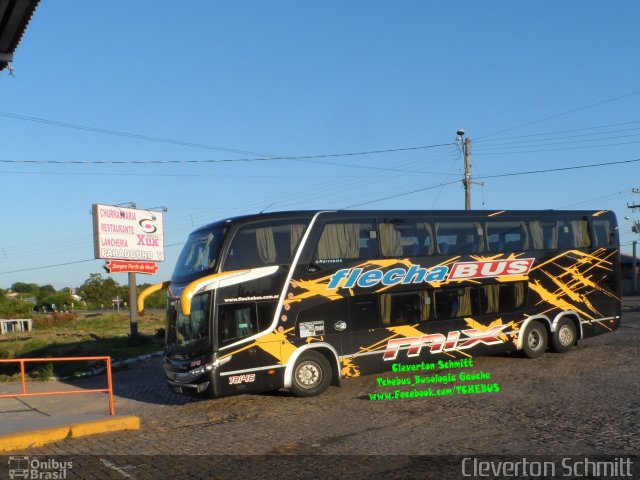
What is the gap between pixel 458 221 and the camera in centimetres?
1605

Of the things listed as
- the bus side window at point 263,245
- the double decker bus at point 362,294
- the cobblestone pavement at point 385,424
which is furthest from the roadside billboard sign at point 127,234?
the bus side window at point 263,245

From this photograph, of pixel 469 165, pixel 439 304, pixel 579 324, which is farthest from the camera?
pixel 469 165

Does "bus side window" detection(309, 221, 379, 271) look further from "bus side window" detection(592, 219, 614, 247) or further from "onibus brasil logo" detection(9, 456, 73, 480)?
"bus side window" detection(592, 219, 614, 247)

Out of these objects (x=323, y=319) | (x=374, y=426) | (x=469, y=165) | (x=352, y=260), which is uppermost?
(x=469, y=165)

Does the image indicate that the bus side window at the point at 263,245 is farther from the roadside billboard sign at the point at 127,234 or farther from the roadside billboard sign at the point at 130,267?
the roadside billboard sign at the point at 130,267

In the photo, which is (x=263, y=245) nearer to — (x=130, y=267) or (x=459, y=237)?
(x=459, y=237)

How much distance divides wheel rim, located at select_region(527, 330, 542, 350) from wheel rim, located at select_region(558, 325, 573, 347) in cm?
75

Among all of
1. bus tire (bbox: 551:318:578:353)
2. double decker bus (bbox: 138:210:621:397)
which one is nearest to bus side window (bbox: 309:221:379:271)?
double decker bus (bbox: 138:210:621:397)

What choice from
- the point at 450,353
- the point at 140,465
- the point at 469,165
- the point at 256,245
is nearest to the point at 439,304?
the point at 450,353

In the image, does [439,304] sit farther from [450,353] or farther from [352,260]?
[352,260]

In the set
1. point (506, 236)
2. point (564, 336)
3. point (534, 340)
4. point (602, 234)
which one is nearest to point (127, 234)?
point (506, 236)

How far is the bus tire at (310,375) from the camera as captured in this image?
44.0 ft

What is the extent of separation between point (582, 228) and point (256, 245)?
32.7 ft

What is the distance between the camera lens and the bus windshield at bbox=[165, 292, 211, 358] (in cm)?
1276
